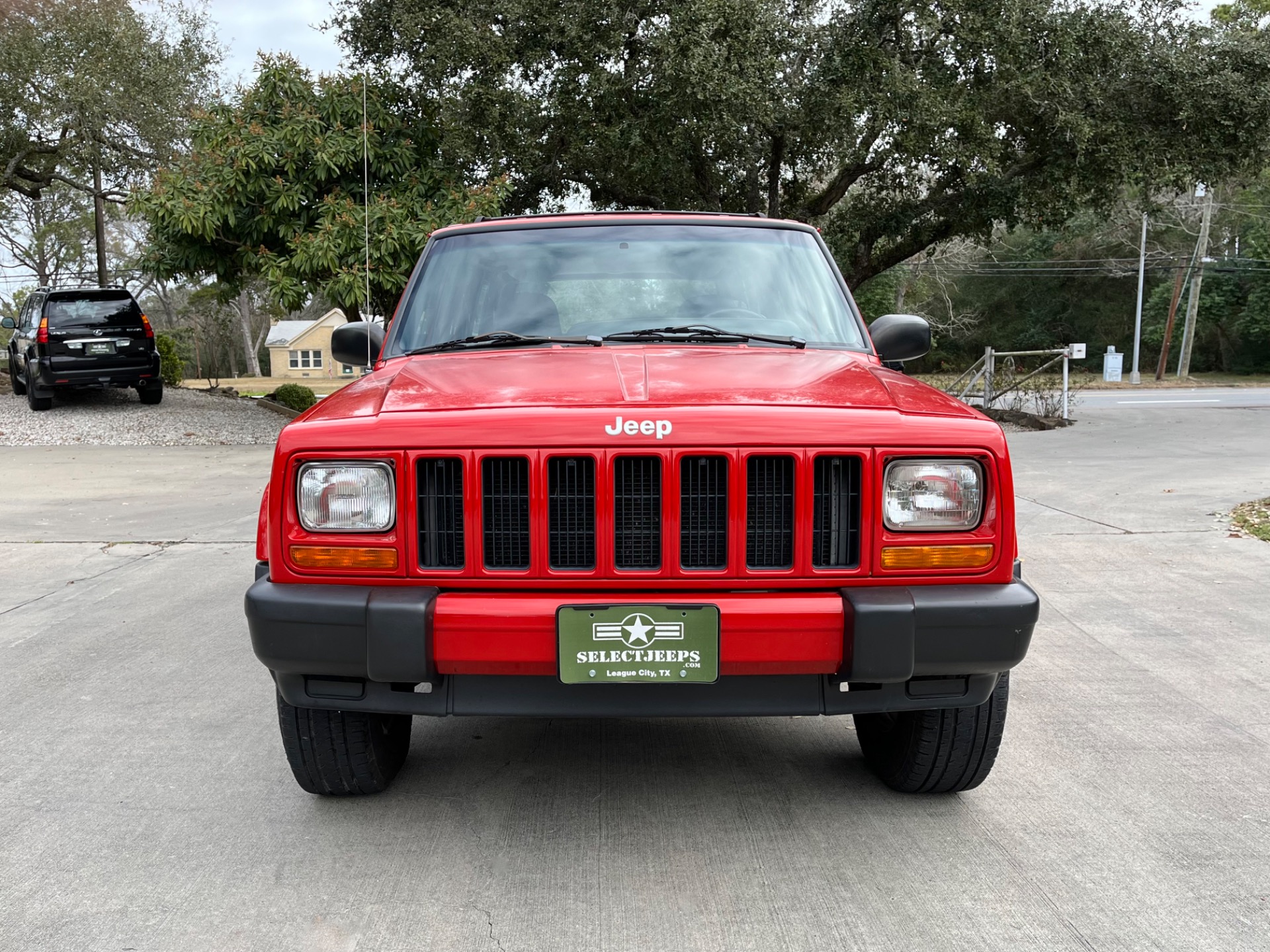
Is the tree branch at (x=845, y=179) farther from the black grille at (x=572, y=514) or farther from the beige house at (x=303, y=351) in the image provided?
the beige house at (x=303, y=351)

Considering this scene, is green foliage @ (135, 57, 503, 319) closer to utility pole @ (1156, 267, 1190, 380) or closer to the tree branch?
the tree branch

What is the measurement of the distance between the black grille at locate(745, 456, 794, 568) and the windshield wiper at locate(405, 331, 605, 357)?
3.33 feet

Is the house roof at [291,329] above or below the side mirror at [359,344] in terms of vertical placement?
below

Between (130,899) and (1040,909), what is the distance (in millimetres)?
2274

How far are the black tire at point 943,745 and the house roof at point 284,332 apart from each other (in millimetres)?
82895

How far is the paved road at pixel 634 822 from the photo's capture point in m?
2.66

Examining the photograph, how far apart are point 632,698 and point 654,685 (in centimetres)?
7

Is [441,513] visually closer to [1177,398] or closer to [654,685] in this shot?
Result: [654,685]

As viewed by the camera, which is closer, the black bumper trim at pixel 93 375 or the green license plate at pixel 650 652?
the green license plate at pixel 650 652

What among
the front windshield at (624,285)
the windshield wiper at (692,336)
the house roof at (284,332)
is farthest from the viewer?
the house roof at (284,332)

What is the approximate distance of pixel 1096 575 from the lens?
6.56 m

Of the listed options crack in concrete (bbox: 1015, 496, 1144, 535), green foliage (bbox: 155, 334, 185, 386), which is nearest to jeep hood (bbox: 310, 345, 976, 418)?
crack in concrete (bbox: 1015, 496, 1144, 535)

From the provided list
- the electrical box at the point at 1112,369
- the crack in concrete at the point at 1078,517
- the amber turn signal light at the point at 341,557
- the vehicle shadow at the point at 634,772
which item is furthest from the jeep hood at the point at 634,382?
the electrical box at the point at 1112,369

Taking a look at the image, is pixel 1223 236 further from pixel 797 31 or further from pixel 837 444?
pixel 837 444
